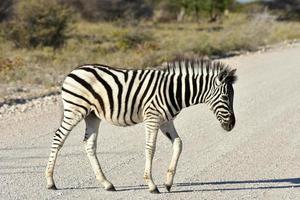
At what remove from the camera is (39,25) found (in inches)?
1113

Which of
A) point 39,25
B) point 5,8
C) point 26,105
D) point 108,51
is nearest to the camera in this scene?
point 26,105

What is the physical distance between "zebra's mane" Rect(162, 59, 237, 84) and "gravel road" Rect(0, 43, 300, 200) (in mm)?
1382

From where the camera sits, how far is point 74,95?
721cm

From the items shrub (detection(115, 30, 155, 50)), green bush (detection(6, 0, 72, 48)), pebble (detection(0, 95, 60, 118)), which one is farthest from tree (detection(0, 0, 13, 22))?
pebble (detection(0, 95, 60, 118))

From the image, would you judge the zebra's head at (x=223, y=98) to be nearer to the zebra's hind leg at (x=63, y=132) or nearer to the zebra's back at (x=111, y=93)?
the zebra's back at (x=111, y=93)

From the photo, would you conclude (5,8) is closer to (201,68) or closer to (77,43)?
(77,43)

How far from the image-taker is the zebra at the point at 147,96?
7.08 meters

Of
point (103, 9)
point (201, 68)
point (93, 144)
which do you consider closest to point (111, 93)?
point (93, 144)

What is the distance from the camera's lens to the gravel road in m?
7.29

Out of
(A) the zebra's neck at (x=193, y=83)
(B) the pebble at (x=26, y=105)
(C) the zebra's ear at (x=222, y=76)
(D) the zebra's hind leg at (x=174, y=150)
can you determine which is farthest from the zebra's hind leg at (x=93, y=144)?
(B) the pebble at (x=26, y=105)

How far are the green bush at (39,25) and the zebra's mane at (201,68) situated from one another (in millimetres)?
20581

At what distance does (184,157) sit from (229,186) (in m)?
1.61

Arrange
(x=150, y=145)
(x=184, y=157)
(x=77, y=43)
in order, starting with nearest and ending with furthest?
(x=150, y=145), (x=184, y=157), (x=77, y=43)

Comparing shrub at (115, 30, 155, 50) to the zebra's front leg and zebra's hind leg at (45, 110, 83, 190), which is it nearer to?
zebra's hind leg at (45, 110, 83, 190)
